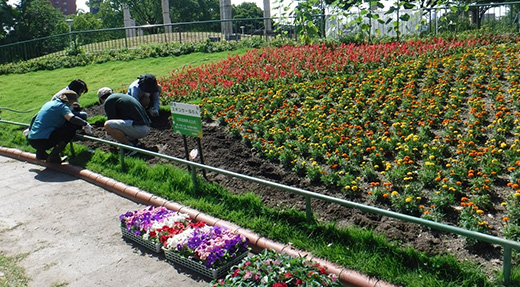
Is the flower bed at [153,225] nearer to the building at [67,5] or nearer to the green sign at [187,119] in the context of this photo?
the green sign at [187,119]

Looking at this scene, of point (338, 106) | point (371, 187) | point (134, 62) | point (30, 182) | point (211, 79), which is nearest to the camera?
point (371, 187)

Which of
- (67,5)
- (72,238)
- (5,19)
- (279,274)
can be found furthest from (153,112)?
(67,5)

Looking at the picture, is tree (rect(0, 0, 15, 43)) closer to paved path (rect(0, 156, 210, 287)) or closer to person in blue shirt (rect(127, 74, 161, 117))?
person in blue shirt (rect(127, 74, 161, 117))

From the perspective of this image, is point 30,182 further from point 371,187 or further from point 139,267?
point 371,187

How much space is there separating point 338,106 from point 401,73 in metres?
2.06

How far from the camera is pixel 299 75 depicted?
1131cm

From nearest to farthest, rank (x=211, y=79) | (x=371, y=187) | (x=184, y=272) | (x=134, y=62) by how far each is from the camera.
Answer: (x=184, y=272)
(x=371, y=187)
(x=211, y=79)
(x=134, y=62)

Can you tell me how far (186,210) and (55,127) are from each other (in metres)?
3.43

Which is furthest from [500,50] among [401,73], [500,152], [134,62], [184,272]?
[134,62]

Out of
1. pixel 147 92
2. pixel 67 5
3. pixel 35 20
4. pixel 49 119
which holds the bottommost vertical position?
pixel 49 119

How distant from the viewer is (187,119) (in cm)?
695

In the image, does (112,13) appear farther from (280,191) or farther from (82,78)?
(280,191)

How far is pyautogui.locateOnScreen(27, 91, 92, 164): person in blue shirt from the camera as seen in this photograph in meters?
8.28

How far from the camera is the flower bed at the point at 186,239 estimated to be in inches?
193
